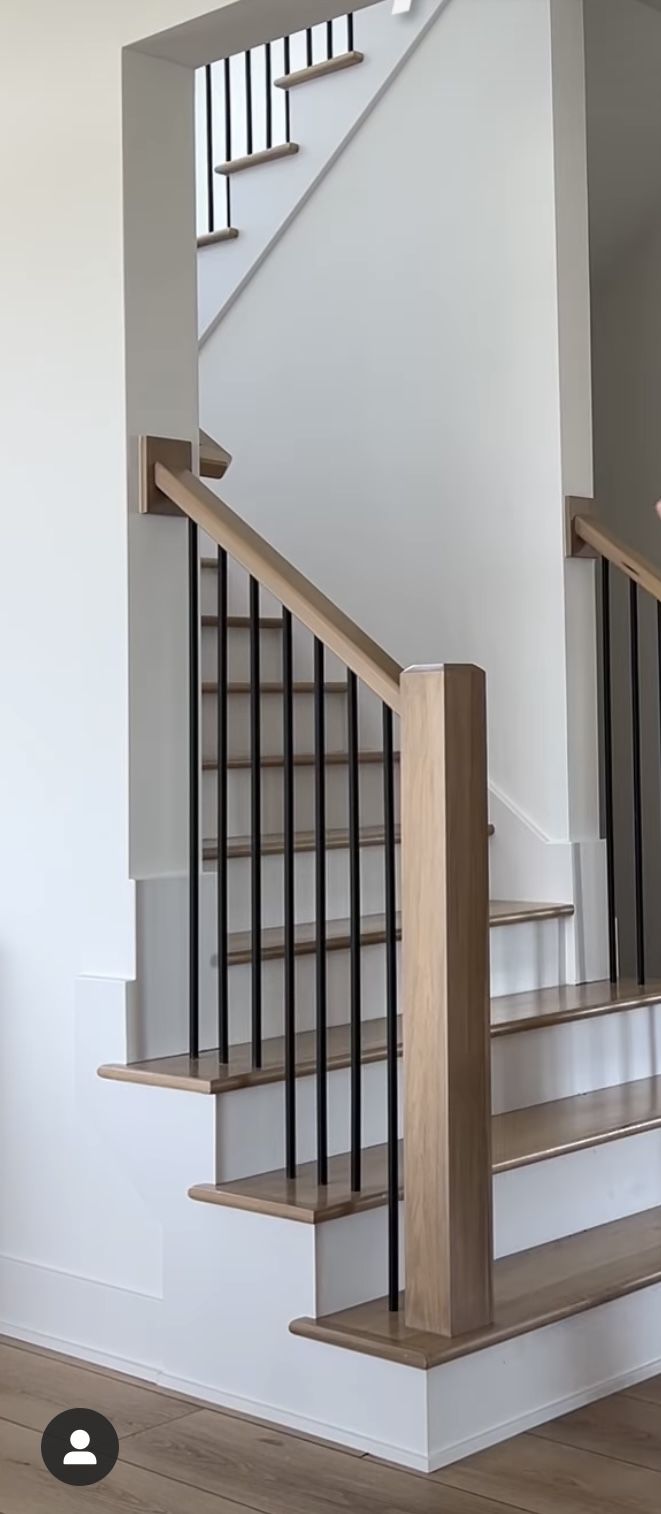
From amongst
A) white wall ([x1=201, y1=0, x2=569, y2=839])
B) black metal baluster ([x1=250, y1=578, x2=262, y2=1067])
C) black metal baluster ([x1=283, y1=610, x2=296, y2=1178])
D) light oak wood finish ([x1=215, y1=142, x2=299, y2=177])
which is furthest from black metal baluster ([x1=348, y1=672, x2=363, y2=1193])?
light oak wood finish ([x1=215, y1=142, x2=299, y2=177])

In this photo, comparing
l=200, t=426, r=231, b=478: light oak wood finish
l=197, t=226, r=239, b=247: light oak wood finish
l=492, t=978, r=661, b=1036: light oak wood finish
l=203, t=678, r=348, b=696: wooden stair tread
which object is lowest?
l=492, t=978, r=661, b=1036: light oak wood finish

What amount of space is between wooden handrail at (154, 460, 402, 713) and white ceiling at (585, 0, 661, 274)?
2241 millimetres

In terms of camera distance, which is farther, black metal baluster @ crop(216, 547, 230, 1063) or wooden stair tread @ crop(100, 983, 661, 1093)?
black metal baluster @ crop(216, 547, 230, 1063)

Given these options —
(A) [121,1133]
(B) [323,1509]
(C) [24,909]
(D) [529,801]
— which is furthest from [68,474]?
(B) [323,1509]

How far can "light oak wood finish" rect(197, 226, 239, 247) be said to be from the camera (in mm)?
4641

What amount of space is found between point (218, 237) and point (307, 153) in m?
0.35

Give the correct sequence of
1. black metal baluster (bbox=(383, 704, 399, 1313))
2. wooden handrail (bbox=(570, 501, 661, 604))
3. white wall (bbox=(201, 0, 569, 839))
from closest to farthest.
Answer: black metal baluster (bbox=(383, 704, 399, 1313))
wooden handrail (bbox=(570, 501, 661, 604))
white wall (bbox=(201, 0, 569, 839))

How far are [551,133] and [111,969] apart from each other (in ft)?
7.00

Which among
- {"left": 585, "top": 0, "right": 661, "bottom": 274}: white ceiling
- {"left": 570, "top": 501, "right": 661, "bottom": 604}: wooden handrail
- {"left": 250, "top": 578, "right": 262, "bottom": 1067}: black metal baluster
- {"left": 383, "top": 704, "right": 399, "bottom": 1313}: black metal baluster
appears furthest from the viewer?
{"left": 585, "top": 0, "right": 661, "bottom": 274}: white ceiling

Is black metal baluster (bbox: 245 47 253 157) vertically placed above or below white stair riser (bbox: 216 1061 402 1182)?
above

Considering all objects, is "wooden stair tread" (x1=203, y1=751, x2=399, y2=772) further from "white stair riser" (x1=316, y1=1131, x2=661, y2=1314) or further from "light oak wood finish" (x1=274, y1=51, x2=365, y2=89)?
"light oak wood finish" (x1=274, y1=51, x2=365, y2=89)

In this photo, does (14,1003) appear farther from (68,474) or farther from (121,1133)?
(68,474)

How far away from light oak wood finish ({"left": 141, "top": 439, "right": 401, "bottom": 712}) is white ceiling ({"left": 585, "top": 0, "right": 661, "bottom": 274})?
2.25 meters

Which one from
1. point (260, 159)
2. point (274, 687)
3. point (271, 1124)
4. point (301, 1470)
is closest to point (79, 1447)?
point (301, 1470)
